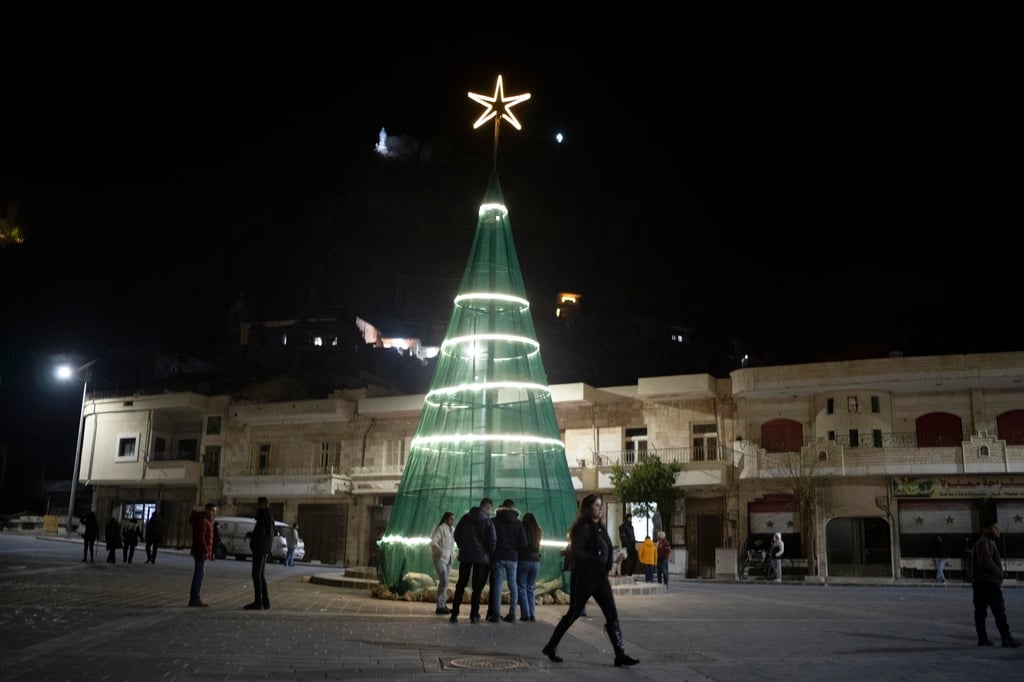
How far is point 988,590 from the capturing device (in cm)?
1059

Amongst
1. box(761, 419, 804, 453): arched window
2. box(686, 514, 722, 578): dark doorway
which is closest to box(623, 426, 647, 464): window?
box(686, 514, 722, 578): dark doorway

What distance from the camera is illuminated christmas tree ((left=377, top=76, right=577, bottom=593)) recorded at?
54.0 ft

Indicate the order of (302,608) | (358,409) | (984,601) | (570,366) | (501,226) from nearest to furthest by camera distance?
(984,601) < (302,608) < (501,226) < (358,409) < (570,366)

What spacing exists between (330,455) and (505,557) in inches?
1307

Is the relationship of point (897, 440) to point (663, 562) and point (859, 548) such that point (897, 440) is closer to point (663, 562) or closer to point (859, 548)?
point (859, 548)

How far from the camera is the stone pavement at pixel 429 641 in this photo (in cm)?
780

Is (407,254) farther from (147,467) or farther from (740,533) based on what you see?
(740,533)

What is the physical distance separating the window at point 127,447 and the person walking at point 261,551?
129ft

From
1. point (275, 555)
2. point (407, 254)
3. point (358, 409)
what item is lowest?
point (275, 555)

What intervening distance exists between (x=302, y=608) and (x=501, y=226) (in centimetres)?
896

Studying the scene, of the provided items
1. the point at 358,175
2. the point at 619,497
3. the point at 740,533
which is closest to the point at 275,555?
the point at 619,497

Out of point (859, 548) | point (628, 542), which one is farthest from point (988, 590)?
point (859, 548)

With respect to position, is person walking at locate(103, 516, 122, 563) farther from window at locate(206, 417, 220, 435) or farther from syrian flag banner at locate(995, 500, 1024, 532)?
syrian flag banner at locate(995, 500, 1024, 532)

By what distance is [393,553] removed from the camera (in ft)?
54.4
